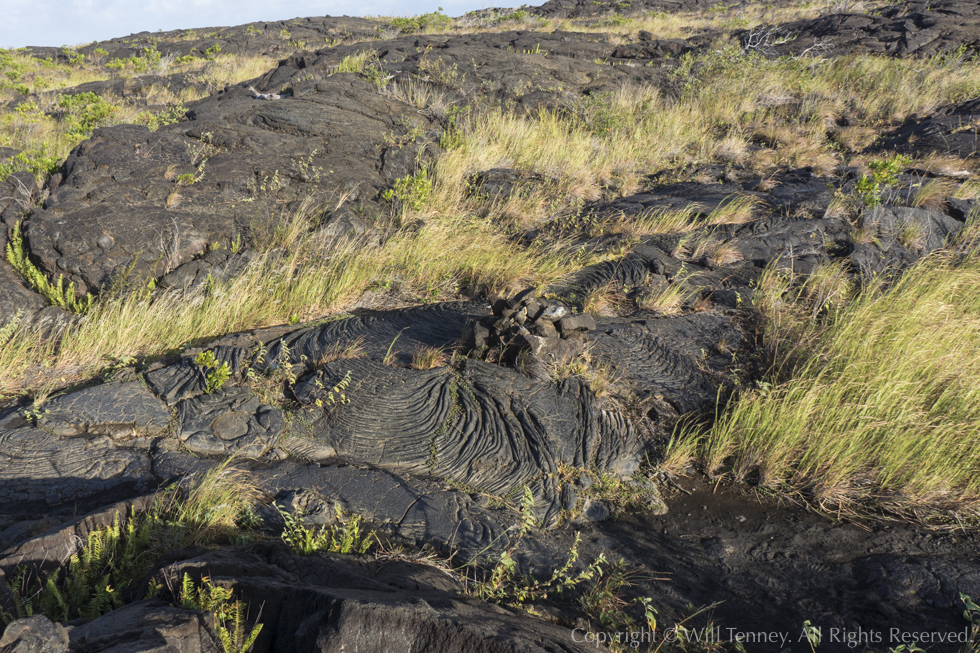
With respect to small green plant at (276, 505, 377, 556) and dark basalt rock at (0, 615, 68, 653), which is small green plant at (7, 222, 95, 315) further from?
dark basalt rock at (0, 615, 68, 653)

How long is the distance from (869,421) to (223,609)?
379 cm

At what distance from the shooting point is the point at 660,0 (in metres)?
29.9

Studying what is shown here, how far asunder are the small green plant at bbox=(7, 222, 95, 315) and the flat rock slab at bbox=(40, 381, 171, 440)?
1454 mm

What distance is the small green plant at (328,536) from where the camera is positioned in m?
2.63

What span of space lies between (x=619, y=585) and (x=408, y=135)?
25.0 ft

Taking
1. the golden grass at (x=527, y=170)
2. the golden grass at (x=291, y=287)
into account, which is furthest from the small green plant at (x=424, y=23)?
the golden grass at (x=291, y=287)

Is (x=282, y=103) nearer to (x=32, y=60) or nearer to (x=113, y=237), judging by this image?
(x=113, y=237)

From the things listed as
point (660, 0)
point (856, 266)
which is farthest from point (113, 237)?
point (660, 0)

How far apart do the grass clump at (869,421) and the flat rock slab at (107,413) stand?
12.0ft

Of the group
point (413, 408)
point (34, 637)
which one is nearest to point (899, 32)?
point (413, 408)

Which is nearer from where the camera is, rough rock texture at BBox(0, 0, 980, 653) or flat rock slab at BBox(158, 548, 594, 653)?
flat rock slab at BBox(158, 548, 594, 653)

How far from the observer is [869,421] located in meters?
3.37

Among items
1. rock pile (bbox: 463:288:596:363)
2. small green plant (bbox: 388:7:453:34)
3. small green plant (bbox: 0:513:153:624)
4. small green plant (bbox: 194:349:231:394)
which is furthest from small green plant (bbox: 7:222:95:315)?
small green plant (bbox: 388:7:453:34)

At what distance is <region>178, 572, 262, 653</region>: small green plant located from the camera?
176 cm
